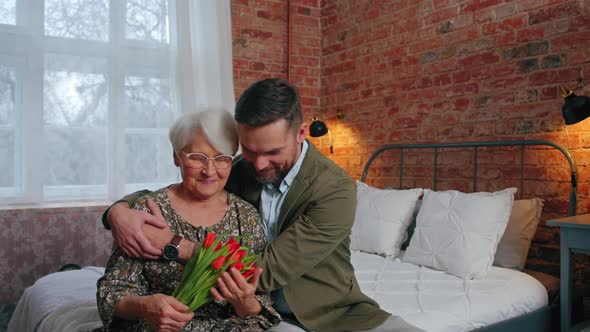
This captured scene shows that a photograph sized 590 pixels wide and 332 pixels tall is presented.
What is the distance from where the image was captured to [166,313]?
1.28 metres

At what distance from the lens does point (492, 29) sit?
11.4 ft

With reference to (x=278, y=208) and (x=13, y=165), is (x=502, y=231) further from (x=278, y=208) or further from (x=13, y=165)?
(x=13, y=165)

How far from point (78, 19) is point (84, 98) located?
57cm

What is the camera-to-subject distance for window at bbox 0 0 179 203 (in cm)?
368

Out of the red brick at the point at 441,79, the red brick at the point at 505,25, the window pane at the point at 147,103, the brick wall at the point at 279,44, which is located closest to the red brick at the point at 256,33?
the brick wall at the point at 279,44

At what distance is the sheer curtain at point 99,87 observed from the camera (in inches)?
145

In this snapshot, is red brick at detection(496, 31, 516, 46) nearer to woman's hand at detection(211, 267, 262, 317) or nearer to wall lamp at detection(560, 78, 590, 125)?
wall lamp at detection(560, 78, 590, 125)

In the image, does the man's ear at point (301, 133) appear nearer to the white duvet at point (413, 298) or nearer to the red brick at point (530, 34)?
the white duvet at point (413, 298)

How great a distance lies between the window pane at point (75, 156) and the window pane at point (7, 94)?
0.83 feet

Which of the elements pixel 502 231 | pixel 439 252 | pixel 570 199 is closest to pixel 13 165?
pixel 439 252

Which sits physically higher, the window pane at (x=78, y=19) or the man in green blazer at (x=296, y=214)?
the window pane at (x=78, y=19)

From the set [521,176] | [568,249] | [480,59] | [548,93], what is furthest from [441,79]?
[568,249]

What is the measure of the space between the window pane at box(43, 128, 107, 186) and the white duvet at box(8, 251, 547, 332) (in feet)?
4.16

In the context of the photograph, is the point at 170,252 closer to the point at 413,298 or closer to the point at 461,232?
the point at 413,298
